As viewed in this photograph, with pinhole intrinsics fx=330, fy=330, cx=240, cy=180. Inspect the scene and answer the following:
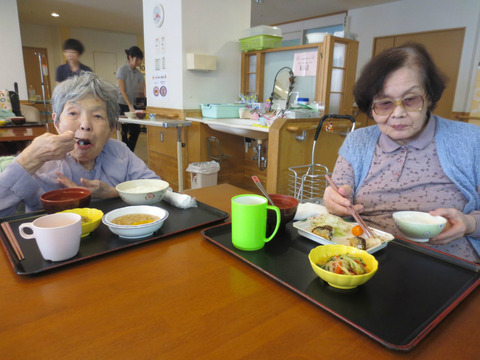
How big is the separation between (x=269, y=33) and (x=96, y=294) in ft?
11.1

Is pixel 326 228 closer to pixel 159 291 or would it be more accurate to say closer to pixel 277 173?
pixel 159 291

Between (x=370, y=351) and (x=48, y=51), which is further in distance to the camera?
(x=48, y=51)

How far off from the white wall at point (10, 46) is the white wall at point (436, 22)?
5.64 meters

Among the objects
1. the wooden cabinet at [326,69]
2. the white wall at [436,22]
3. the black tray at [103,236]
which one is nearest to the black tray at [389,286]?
the black tray at [103,236]

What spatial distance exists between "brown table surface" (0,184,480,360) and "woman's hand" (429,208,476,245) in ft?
1.01

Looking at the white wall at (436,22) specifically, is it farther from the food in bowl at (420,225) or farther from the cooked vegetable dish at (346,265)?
the cooked vegetable dish at (346,265)

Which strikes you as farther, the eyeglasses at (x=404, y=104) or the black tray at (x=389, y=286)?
the eyeglasses at (x=404, y=104)

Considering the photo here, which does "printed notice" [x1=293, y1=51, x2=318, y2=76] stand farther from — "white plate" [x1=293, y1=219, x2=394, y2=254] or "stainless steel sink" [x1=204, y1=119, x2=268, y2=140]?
"white plate" [x1=293, y1=219, x2=394, y2=254]

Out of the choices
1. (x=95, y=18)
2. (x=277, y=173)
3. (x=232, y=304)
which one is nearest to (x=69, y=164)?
(x=232, y=304)

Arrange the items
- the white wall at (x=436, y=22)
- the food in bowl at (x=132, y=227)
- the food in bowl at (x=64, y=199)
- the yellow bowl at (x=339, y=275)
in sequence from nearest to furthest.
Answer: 1. the yellow bowl at (x=339, y=275)
2. the food in bowl at (x=132, y=227)
3. the food in bowl at (x=64, y=199)
4. the white wall at (x=436, y=22)

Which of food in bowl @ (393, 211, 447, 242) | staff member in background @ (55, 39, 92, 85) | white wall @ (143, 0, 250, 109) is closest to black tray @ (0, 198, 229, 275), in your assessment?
food in bowl @ (393, 211, 447, 242)

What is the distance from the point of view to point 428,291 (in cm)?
63

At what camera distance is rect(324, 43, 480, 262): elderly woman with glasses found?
111 cm

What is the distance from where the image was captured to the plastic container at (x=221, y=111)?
136 inches
